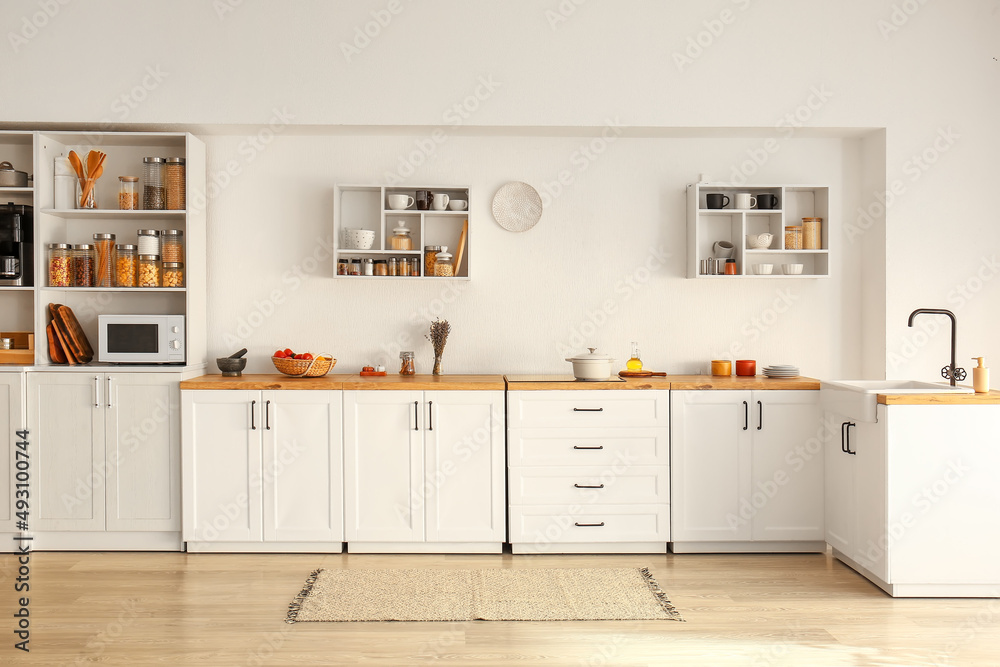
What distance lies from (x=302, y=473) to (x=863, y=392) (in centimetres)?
271

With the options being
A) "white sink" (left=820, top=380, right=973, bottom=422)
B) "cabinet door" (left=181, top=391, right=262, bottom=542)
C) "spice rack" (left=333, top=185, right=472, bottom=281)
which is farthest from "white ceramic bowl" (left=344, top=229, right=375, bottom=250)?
"white sink" (left=820, top=380, right=973, bottom=422)

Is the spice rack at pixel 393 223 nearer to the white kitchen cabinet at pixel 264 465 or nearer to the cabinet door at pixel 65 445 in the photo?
the white kitchen cabinet at pixel 264 465

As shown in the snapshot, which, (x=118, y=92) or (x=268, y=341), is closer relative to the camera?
(x=118, y=92)

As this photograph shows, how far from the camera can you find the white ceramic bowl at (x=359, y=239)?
13.7 ft

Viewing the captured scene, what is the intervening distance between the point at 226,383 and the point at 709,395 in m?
2.48

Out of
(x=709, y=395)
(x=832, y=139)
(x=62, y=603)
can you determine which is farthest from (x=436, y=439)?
(x=832, y=139)

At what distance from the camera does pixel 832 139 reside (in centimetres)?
439

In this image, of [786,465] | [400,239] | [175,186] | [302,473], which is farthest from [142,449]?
[786,465]

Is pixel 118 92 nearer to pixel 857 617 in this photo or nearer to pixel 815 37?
pixel 815 37

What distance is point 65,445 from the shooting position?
390 cm

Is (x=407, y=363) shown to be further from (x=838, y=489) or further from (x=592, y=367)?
(x=838, y=489)

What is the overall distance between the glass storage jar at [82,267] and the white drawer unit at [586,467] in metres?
2.33

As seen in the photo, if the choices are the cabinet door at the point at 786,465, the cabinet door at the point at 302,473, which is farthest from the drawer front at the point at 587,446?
the cabinet door at the point at 302,473

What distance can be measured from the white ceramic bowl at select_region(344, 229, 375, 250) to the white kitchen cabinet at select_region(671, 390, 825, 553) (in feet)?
6.01
